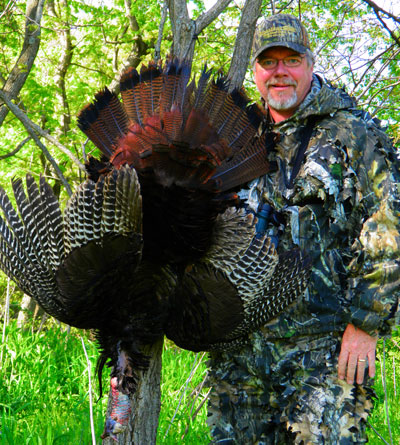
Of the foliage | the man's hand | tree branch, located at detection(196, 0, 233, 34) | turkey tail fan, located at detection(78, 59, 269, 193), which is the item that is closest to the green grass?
the foliage

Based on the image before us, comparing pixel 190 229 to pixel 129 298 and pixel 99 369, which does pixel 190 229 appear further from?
pixel 99 369

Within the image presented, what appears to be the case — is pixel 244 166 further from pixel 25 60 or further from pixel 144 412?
pixel 25 60

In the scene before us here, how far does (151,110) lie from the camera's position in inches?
104

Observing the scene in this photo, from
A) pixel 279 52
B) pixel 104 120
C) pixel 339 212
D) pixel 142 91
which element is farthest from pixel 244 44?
pixel 339 212

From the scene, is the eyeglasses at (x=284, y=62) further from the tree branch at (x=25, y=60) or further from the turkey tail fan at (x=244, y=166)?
the tree branch at (x=25, y=60)

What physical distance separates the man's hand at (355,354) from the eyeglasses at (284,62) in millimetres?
1481

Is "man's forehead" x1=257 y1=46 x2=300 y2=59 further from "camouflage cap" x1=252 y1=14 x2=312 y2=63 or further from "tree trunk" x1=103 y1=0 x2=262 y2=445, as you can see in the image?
"tree trunk" x1=103 y1=0 x2=262 y2=445

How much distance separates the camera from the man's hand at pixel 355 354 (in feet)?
8.26

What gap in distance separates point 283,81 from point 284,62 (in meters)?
0.14

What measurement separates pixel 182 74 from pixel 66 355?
148 inches

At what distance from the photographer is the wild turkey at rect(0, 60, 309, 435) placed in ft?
7.78

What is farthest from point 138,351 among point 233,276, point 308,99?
point 308,99

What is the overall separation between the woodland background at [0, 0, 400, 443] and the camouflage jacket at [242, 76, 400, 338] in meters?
1.03

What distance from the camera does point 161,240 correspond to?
256cm
